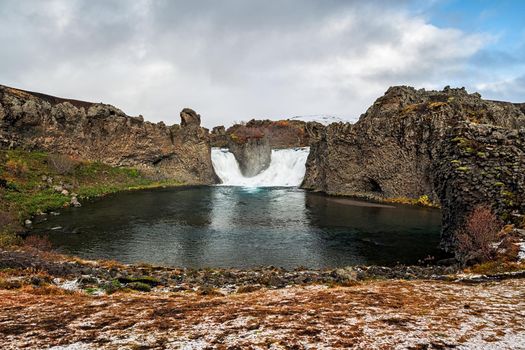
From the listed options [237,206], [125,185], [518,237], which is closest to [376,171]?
[237,206]

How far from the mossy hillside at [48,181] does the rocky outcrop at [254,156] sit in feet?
80.0

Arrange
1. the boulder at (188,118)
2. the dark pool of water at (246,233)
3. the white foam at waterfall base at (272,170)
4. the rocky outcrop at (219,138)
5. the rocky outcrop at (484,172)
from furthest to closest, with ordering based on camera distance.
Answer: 1. the rocky outcrop at (219,138)
2. the boulder at (188,118)
3. the white foam at waterfall base at (272,170)
4. the dark pool of water at (246,233)
5. the rocky outcrop at (484,172)

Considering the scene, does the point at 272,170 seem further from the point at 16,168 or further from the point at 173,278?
the point at 173,278

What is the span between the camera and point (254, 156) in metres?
104

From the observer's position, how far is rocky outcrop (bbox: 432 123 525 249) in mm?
22297

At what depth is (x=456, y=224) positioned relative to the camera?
25.7 metres

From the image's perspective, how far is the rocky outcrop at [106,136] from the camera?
70.1m

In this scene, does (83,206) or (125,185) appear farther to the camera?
(125,185)

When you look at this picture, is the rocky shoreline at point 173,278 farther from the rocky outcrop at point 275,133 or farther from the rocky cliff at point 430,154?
the rocky outcrop at point 275,133

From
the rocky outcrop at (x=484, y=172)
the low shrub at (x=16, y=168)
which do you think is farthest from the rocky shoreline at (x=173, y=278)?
the low shrub at (x=16, y=168)

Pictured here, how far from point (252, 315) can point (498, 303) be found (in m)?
7.25

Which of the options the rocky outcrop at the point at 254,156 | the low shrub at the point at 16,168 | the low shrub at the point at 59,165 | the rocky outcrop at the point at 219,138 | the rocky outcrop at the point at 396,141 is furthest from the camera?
the rocky outcrop at the point at 219,138

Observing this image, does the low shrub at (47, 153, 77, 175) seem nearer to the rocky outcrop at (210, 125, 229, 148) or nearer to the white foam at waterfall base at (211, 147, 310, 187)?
the white foam at waterfall base at (211, 147, 310, 187)

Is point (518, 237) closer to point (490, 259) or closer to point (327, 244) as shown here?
point (490, 259)
